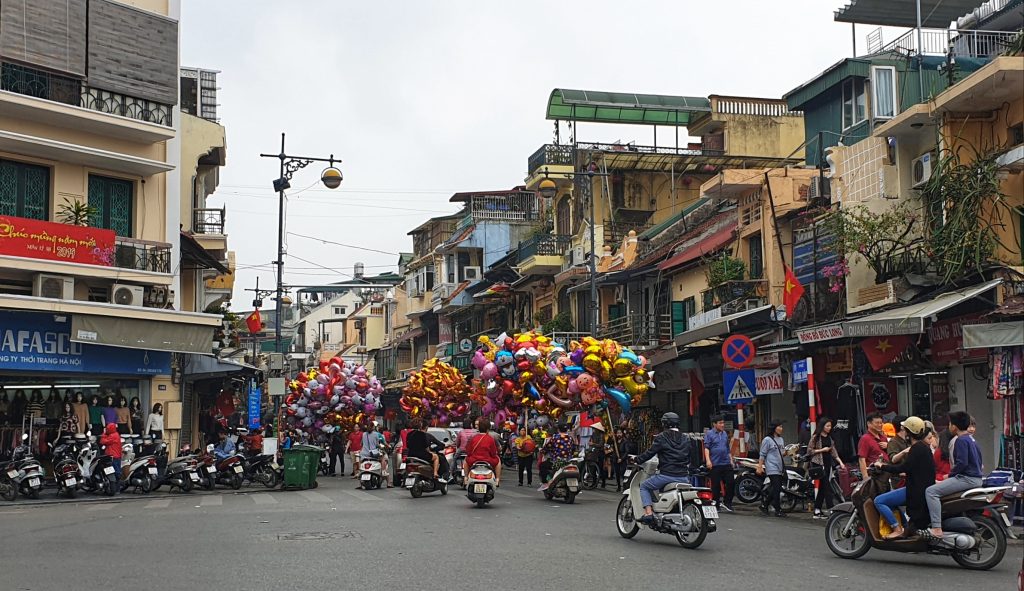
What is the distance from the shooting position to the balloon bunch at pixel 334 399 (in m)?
37.7

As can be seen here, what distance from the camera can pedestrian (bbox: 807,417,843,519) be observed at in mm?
19531

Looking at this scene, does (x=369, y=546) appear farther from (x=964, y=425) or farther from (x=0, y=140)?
(x=0, y=140)

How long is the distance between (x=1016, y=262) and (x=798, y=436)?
9.42 meters

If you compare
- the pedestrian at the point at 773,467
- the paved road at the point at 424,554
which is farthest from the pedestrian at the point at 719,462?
the paved road at the point at 424,554

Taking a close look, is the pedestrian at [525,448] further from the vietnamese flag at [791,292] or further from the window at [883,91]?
the window at [883,91]

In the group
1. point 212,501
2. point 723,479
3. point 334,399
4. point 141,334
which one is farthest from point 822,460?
point 334,399

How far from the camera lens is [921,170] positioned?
23344 mm

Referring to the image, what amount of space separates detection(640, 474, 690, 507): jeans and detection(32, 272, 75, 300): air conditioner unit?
18662mm

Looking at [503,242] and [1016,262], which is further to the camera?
[503,242]

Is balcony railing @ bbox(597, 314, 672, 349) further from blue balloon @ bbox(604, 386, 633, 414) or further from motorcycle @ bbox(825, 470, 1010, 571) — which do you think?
motorcycle @ bbox(825, 470, 1010, 571)

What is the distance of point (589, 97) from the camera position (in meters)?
45.3

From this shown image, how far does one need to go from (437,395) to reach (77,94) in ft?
56.6

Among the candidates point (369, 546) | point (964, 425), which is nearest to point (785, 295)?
point (964, 425)

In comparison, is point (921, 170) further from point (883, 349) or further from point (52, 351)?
Result: point (52, 351)
